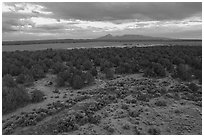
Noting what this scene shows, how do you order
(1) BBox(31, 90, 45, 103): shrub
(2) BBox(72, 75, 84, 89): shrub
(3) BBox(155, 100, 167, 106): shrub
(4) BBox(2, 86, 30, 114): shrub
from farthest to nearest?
(2) BBox(72, 75, 84, 89): shrub < (1) BBox(31, 90, 45, 103): shrub < (3) BBox(155, 100, 167, 106): shrub < (4) BBox(2, 86, 30, 114): shrub

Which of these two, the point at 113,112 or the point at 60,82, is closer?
A: the point at 113,112

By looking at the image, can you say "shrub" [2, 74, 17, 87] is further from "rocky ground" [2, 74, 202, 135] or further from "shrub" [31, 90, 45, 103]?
"shrub" [31, 90, 45, 103]

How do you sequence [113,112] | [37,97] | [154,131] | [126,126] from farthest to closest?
[37,97] < [113,112] < [126,126] < [154,131]

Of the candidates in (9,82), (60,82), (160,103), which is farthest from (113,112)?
(9,82)

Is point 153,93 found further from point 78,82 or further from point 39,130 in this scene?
point 39,130

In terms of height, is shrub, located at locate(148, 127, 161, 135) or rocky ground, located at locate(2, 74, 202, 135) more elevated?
rocky ground, located at locate(2, 74, 202, 135)

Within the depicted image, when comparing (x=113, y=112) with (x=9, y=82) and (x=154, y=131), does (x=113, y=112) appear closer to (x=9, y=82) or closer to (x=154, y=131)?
(x=154, y=131)

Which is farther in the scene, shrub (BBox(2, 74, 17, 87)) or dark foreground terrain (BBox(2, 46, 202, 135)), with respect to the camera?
shrub (BBox(2, 74, 17, 87))

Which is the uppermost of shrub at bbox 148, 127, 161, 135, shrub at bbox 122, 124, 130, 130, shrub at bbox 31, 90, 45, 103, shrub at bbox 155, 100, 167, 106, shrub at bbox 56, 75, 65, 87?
shrub at bbox 56, 75, 65, 87

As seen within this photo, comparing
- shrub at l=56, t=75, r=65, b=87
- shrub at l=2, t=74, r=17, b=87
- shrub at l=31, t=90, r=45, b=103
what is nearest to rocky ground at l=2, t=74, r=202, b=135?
shrub at l=31, t=90, r=45, b=103
